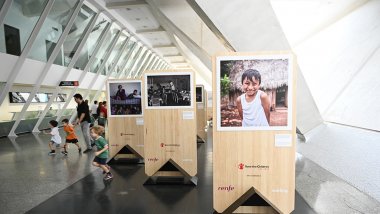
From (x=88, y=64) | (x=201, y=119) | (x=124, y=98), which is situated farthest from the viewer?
(x=88, y=64)

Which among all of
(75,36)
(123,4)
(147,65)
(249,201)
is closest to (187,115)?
(249,201)

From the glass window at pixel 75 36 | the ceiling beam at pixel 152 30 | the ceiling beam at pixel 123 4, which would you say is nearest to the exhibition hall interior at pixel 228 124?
the glass window at pixel 75 36

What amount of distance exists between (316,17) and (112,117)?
863 centimetres

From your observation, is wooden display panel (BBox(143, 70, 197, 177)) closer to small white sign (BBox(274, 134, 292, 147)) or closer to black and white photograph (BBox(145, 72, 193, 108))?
black and white photograph (BBox(145, 72, 193, 108))

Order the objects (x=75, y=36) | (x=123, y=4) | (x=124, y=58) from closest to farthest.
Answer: (x=75, y=36) → (x=123, y=4) → (x=124, y=58)

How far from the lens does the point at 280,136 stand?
3182mm

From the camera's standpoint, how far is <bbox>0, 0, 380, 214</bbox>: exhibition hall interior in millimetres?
3195

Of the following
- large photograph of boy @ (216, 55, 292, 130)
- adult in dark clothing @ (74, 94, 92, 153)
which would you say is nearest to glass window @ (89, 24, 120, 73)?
adult in dark clothing @ (74, 94, 92, 153)

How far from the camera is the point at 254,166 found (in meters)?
3.25

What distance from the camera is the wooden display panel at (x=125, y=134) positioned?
6.76m

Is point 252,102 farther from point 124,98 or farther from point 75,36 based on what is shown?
point 75,36

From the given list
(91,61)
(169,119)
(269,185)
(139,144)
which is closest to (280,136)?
(269,185)

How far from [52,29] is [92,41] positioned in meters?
3.91

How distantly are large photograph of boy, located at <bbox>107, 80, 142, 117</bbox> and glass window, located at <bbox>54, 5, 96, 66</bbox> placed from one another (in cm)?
802
